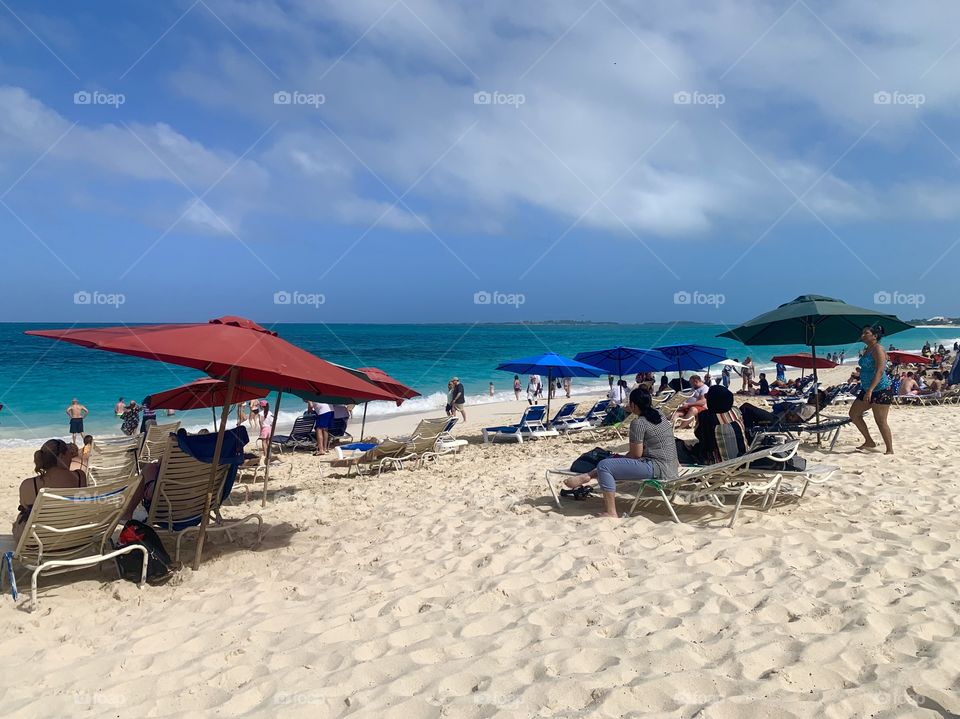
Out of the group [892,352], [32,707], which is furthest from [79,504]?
[892,352]

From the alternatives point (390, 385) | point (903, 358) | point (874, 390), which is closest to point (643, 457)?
point (874, 390)

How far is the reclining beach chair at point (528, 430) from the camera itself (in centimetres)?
1255

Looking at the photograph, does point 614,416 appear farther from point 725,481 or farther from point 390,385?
point 725,481

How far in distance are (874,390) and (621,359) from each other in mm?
6472

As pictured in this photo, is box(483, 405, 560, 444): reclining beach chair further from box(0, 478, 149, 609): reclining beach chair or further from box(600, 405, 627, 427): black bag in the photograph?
box(0, 478, 149, 609): reclining beach chair

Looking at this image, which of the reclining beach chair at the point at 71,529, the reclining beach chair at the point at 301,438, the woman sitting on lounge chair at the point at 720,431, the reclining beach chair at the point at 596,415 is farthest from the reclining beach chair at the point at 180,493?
the reclining beach chair at the point at 596,415

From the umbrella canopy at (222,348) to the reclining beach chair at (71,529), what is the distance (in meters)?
0.95

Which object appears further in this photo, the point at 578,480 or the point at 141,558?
the point at 578,480

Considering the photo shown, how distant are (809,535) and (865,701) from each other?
7.58ft

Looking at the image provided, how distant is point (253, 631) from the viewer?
351cm

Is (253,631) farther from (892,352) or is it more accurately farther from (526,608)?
(892,352)

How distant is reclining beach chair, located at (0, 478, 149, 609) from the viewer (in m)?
4.04

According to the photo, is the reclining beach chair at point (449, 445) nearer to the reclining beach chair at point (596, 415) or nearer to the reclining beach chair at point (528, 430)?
the reclining beach chair at point (528, 430)

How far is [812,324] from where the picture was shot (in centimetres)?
852
